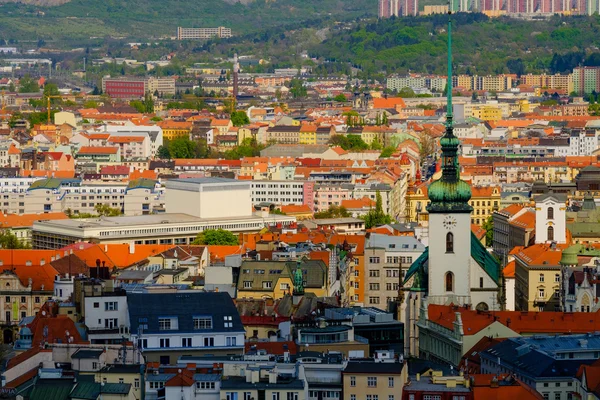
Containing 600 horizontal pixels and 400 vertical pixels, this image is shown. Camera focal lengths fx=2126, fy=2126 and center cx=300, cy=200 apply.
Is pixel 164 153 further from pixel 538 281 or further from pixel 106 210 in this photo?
pixel 538 281

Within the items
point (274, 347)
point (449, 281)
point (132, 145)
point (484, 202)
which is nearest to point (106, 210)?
point (484, 202)

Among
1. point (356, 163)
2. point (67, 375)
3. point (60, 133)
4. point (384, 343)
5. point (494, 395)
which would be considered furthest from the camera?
point (60, 133)

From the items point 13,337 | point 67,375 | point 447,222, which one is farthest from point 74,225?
point 67,375

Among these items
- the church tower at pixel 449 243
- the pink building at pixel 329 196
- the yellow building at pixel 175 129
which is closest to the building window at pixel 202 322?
the church tower at pixel 449 243

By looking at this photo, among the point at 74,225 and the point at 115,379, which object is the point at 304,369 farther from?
the point at 74,225

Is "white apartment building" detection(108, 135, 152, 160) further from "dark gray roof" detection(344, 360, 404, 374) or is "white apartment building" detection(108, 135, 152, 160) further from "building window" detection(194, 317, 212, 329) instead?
"dark gray roof" detection(344, 360, 404, 374)

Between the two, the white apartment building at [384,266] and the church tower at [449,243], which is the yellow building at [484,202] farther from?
the church tower at [449,243]
